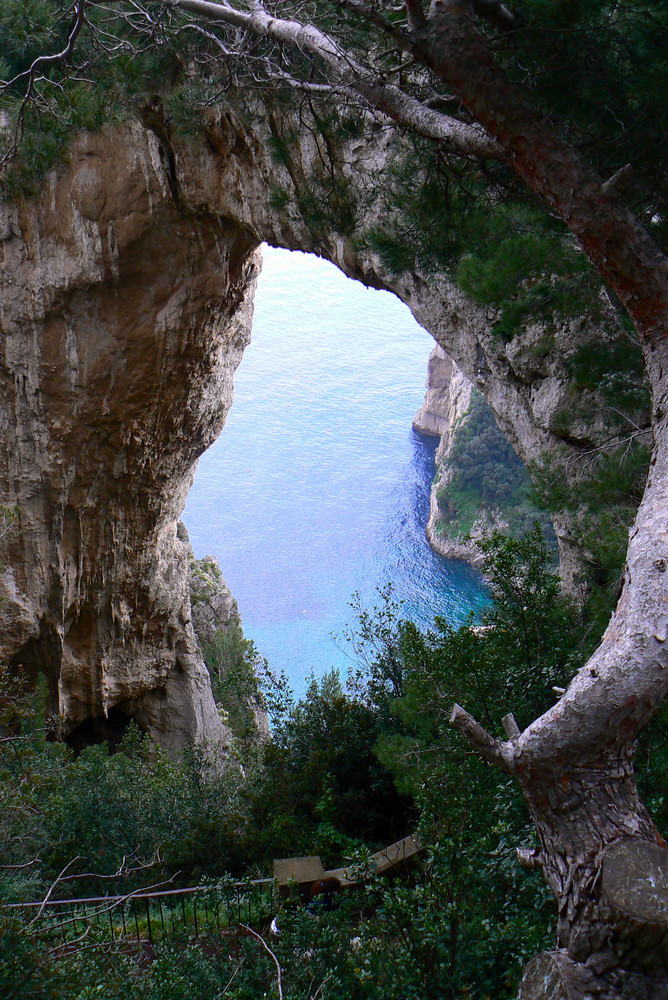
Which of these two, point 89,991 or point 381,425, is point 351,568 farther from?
point 89,991

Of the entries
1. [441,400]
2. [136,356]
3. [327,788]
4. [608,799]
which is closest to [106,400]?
[136,356]

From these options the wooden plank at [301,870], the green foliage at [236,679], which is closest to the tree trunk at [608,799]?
the wooden plank at [301,870]

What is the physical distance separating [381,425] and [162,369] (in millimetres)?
21413

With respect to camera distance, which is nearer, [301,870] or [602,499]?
[602,499]

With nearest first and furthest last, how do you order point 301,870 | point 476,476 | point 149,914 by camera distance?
point 149,914 → point 301,870 → point 476,476

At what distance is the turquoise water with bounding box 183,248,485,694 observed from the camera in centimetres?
2166

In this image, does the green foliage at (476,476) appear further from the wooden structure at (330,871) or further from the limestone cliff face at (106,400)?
the wooden structure at (330,871)

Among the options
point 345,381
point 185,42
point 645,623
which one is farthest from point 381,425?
point 645,623

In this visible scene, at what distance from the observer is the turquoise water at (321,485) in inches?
853

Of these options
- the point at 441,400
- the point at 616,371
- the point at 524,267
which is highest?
the point at 441,400

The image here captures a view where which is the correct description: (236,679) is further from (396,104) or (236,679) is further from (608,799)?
(608,799)

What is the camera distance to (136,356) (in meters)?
8.15

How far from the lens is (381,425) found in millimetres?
29328

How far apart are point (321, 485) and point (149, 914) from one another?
22.1 metres
